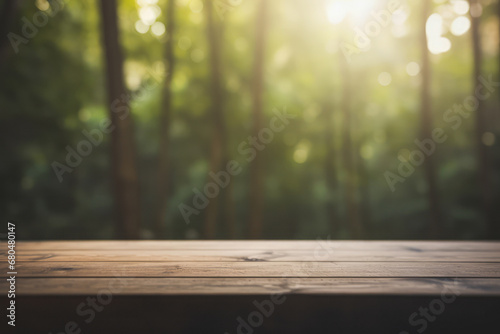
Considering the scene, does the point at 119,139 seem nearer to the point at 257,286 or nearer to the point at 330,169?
the point at 257,286

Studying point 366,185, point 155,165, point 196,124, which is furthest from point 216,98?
point 366,185

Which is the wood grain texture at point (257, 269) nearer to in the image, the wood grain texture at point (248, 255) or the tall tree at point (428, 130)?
the wood grain texture at point (248, 255)

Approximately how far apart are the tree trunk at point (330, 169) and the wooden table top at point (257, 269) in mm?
16775

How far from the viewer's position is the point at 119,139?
6.84 meters

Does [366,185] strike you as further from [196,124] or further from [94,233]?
[94,233]

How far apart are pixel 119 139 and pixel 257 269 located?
5.40m

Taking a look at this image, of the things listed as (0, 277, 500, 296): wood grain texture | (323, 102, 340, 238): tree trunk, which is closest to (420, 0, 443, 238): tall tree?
(323, 102, 340, 238): tree trunk

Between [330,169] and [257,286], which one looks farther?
[330,169]

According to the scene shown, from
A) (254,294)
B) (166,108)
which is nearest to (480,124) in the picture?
(166,108)

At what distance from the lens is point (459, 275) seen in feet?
5.78

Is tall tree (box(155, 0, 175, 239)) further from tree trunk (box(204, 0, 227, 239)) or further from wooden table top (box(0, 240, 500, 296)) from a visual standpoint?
wooden table top (box(0, 240, 500, 296))

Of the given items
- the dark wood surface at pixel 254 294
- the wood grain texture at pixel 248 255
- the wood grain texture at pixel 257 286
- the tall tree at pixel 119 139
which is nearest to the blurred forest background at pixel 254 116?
the tall tree at pixel 119 139

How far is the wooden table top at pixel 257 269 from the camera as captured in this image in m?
1.53
